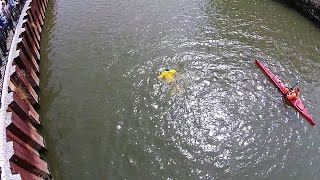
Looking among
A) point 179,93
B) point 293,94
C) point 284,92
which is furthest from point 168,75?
point 293,94

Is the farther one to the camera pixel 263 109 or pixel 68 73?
pixel 68 73

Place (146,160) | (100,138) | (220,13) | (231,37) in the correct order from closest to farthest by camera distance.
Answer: (146,160)
(100,138)
(231,37)
(220,13)

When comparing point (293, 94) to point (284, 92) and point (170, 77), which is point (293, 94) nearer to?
point (284, 92)

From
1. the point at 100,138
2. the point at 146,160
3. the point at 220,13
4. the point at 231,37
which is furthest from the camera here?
the point at 220,13

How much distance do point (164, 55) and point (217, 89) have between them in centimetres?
595

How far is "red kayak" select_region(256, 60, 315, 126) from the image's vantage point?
22891mm

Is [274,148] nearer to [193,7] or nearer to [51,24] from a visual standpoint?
[193,7]

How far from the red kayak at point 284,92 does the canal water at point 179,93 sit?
375 millimetres

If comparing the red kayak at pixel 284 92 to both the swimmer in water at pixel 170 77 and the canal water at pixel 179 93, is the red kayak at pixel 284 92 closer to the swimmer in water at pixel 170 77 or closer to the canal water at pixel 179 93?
the canal water at pixel 179 93

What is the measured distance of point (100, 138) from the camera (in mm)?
21844

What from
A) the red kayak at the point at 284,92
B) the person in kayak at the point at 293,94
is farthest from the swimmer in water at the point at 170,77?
the person in kayak at the point at 293,94

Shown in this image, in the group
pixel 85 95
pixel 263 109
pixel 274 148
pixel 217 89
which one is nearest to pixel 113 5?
pixel 85 95

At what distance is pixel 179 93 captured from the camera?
24.7 meters

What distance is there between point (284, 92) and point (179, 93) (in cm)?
718
